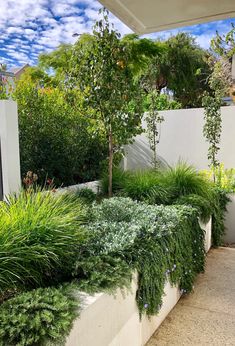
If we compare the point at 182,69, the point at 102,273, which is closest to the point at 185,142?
the point at 102,273

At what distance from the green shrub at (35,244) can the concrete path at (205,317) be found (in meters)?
1.04

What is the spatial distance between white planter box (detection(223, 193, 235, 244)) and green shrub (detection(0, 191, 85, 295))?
3.59m

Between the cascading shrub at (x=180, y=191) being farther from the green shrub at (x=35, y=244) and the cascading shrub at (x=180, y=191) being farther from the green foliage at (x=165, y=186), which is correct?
the green shrub at (x=35, y=244)

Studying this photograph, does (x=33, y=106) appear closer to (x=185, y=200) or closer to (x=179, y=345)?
(x=185, y=200)

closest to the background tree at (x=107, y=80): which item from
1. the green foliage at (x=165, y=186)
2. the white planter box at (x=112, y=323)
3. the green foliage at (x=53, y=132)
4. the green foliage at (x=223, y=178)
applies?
the green foliage at (x=53, y=132)

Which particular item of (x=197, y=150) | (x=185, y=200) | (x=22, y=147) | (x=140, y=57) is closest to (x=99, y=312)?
(x=185, y=200)

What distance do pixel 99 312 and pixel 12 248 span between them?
67cm

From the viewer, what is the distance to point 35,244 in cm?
209

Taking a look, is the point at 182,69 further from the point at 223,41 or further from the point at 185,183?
the point at 185,183

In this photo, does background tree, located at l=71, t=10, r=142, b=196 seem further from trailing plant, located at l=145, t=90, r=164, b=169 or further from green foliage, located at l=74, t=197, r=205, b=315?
trailing plant, located at l=145, t=90, r=164, b=169

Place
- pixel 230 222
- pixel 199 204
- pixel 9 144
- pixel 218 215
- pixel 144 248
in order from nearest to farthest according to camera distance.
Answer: pixel 144 248 → pixel 9 144 → pixel 199 204 → pixel 218 215 → pixel 230 222

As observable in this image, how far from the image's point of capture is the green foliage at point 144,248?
2156 millimetres

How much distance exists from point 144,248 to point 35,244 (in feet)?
2.84

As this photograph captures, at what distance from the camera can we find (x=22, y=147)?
16.2 ft
